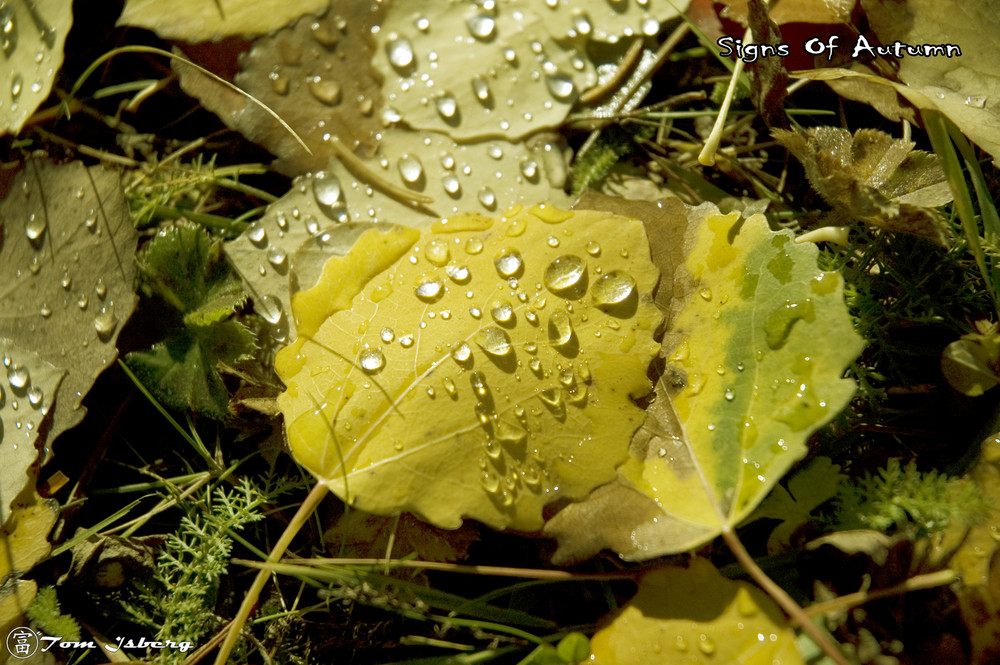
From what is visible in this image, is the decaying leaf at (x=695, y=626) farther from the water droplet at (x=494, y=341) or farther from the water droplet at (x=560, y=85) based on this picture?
the water droplet at (x=560, y=85)

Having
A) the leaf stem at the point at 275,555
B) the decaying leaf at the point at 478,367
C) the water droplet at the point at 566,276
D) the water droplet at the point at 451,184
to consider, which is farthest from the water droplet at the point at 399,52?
the leaf stem at the point at 275,555

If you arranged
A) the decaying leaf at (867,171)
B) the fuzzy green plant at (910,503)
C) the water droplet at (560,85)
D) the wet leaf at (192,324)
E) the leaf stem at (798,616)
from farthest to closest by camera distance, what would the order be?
the water droplet at (560,85) < the wet leaf at (192,324) < the decaying leaf at (867,171) < the fuzzy green plant at (910,503) < the leaf stem at (798,616)

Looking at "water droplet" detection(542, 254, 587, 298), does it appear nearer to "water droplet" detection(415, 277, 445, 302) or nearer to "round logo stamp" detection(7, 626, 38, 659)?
"water droplet" detection(415, 277, 445, 302)

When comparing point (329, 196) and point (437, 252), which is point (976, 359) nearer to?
point (437, 252)

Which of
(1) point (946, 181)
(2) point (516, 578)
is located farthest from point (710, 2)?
(2) point (516, 578)

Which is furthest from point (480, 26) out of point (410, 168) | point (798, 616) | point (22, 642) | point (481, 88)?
point (22, 642)
